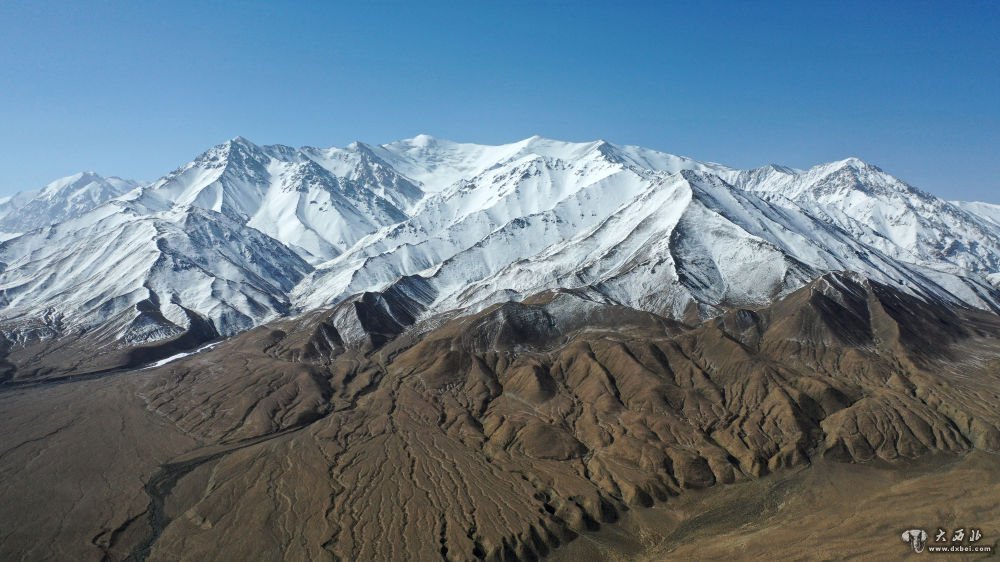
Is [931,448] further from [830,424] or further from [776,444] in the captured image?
[776,444]

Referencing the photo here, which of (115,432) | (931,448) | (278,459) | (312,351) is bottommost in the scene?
(931,448)

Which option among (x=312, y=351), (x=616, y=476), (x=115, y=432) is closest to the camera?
(x=616, y=476)

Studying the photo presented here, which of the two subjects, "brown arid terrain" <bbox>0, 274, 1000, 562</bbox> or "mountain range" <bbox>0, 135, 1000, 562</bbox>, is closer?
"brown arid terrain" <bbox>0, 274, 1000, 562</bbox>

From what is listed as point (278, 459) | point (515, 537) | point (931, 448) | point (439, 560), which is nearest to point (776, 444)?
point (931, 448)

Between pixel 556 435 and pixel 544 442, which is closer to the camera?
pixel 544 442

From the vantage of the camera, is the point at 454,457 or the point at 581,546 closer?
the point at 581,546

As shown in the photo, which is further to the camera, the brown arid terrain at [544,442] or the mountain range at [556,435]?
the mountain range at [556,435]

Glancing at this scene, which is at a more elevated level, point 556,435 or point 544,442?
point 556,435

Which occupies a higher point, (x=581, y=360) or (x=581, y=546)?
(x=581, y=360)
